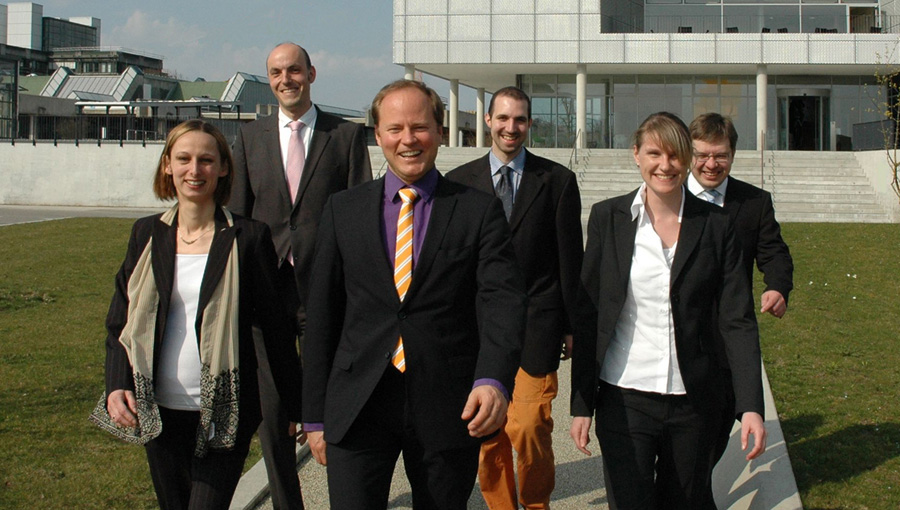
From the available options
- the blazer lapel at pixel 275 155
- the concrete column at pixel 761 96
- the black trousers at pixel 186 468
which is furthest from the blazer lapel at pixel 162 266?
the concrete column at pixel 761 96

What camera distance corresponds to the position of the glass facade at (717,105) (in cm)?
4434

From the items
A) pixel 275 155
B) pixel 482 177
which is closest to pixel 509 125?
pixel 482 177

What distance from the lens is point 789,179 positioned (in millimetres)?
31656

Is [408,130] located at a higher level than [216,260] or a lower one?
higher

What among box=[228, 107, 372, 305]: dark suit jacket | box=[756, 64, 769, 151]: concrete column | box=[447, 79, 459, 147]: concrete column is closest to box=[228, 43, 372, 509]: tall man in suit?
box=[228, 107, 372, 305]: dark suit jacket

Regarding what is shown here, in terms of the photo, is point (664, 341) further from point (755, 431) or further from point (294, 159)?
point (294, 159)

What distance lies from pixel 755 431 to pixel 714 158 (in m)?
1.68

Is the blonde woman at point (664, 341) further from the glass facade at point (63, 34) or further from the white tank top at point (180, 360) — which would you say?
the glass facade at point (63, 34)

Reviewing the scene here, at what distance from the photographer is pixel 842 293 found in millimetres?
12695

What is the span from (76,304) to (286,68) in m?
9.16

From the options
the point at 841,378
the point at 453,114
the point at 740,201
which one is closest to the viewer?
the point at 740,201

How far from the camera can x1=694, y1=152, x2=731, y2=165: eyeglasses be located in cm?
475

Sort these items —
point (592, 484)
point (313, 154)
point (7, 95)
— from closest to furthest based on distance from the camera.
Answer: point (313, 154) → point (592, 484) → point (7, 95)

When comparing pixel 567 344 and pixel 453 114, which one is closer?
pixel 567 344
